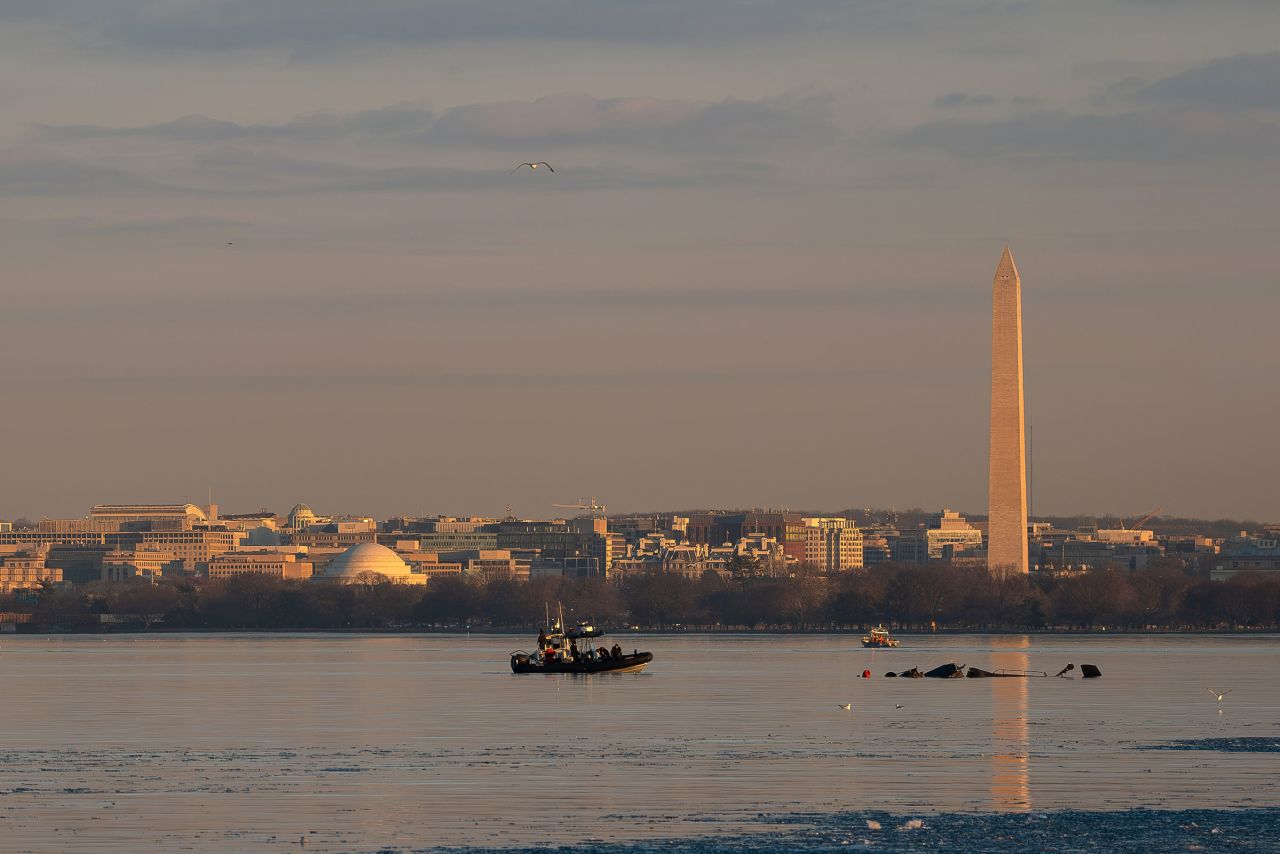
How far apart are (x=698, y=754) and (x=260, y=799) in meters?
11.0

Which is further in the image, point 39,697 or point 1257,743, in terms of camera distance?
point 39,697

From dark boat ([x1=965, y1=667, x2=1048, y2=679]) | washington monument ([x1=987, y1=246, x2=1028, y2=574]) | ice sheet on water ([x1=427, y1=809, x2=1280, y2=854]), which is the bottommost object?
ice sheet on water ([x1=427, y1=809, x2=1280, y2=854])

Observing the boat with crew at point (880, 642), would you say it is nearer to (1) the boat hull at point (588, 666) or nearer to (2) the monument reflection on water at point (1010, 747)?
(1) the boat hull at point (588, 666)

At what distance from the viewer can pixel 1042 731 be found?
183ft

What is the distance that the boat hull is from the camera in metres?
97.0

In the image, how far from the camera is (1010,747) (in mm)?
50906

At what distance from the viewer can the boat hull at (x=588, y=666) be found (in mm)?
96981

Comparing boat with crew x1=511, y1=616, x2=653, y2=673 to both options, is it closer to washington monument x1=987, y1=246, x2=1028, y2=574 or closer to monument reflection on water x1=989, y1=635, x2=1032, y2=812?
monument reflection on water x1=989, y1=635, x2=1032, y2=812

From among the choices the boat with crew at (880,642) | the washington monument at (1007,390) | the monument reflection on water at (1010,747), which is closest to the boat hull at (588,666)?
the monument reflection on water at (1010,747)

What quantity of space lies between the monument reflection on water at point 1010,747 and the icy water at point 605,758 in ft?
0.34

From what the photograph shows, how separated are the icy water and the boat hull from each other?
20.2 feet

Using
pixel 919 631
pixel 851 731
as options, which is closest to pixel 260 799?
pixel 851 731

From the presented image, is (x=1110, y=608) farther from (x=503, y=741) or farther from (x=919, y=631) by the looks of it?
(x=503, y=741)

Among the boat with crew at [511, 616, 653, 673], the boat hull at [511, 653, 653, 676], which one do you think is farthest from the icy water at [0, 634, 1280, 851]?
the boat with crew at [511, 616, 653, 673]
